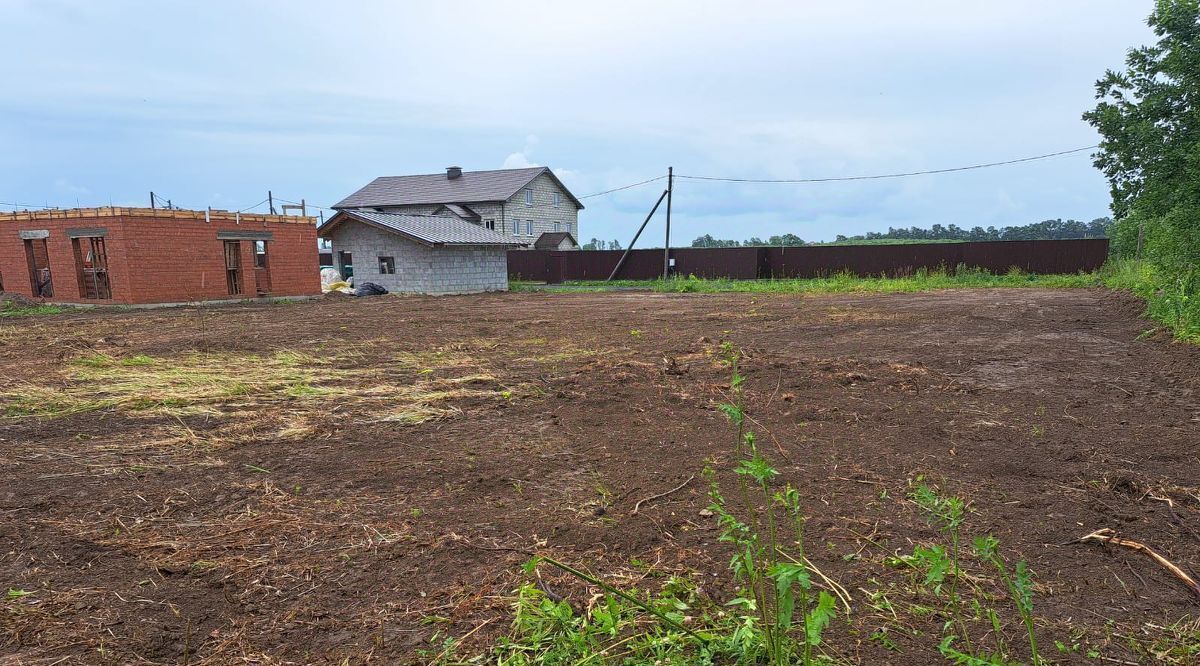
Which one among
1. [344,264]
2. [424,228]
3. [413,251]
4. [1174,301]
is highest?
[424,228]

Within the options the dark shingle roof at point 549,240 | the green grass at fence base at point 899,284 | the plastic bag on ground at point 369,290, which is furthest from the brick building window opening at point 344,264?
the dark shingle roof at point 549,240

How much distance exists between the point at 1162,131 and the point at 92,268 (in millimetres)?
24833

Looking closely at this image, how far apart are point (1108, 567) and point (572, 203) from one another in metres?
46.4

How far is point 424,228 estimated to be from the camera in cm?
2569

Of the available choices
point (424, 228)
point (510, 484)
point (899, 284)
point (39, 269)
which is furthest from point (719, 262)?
point (510, 484)

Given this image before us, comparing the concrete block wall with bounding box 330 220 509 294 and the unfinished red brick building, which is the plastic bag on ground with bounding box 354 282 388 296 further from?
the unfinished red brick building

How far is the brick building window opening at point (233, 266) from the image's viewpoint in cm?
2086

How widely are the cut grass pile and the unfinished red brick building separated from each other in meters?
11.8

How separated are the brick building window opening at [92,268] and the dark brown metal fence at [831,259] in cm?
1810

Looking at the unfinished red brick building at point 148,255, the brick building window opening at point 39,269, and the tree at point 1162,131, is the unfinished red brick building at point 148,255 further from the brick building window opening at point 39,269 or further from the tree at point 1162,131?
the tree at point 1162,131

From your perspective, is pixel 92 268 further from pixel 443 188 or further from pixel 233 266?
pixel 443 188

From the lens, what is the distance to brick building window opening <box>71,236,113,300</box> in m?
18.8

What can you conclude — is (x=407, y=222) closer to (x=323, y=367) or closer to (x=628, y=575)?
(x=323, y=367)

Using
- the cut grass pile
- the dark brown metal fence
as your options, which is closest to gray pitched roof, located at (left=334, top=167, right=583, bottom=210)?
the dark brown metal fence
